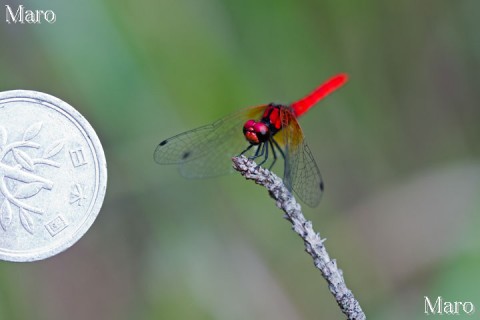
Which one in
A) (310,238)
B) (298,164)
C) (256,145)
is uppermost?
(256,145)

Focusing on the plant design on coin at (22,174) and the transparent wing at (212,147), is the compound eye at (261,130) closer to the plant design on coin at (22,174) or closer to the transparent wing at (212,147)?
the transparent wing at (212,147)

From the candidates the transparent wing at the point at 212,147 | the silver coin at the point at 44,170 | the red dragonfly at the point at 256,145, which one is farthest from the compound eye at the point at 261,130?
the silver coin at the point at 44,170

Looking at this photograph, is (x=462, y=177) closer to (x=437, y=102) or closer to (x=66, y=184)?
(x=437, y=102)

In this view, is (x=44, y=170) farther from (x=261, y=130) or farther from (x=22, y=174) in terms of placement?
(x=261, y=130)

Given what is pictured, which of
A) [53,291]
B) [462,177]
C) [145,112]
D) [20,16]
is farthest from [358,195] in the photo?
[20,16]

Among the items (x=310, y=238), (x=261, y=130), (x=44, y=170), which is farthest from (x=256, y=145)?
(x=310, y=238)

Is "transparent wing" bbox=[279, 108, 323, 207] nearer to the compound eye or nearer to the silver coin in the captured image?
the compound eye
